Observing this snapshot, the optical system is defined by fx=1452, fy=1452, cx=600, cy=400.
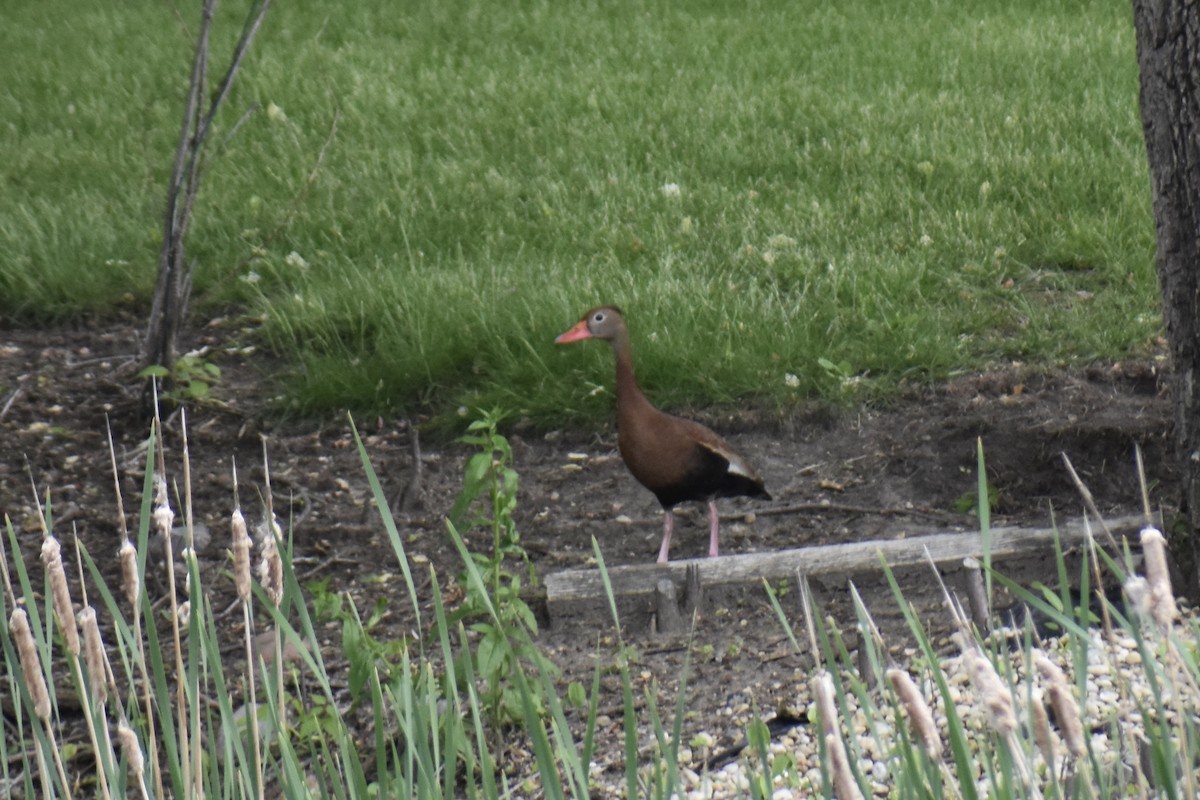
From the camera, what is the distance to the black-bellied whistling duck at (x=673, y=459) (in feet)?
12.2

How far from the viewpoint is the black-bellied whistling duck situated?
3.72 m

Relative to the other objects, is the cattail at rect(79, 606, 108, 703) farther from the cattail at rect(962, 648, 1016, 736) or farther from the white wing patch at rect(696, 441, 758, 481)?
the white wing patch at rect(696, 441, 758, 481)

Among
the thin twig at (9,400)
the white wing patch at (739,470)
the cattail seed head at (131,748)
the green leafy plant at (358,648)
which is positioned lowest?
the white wing patch at (739,470)

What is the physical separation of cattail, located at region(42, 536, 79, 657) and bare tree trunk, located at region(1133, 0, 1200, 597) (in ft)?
7.64

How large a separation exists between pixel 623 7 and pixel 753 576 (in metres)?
7.33

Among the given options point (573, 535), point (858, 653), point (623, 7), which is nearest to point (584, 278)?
point (573, 535)

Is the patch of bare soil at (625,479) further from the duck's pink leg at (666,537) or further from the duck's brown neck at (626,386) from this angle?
the duck's brown neck at (626,386)

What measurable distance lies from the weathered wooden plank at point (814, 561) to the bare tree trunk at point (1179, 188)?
28cm

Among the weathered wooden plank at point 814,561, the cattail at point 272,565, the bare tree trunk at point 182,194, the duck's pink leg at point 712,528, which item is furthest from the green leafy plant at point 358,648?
the bare tree trunk at point 182,194

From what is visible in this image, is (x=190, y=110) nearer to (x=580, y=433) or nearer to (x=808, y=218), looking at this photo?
(x=580, y=433)

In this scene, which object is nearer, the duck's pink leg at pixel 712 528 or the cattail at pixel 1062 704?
the cattail at pixel 1062 704

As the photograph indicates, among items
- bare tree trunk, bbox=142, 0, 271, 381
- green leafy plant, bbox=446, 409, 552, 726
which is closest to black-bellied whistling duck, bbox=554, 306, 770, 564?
green leafy plant, bbox=446, 409, 552, 726

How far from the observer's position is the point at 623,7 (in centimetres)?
1002

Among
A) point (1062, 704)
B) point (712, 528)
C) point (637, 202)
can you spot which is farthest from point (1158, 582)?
point (637, 202)
